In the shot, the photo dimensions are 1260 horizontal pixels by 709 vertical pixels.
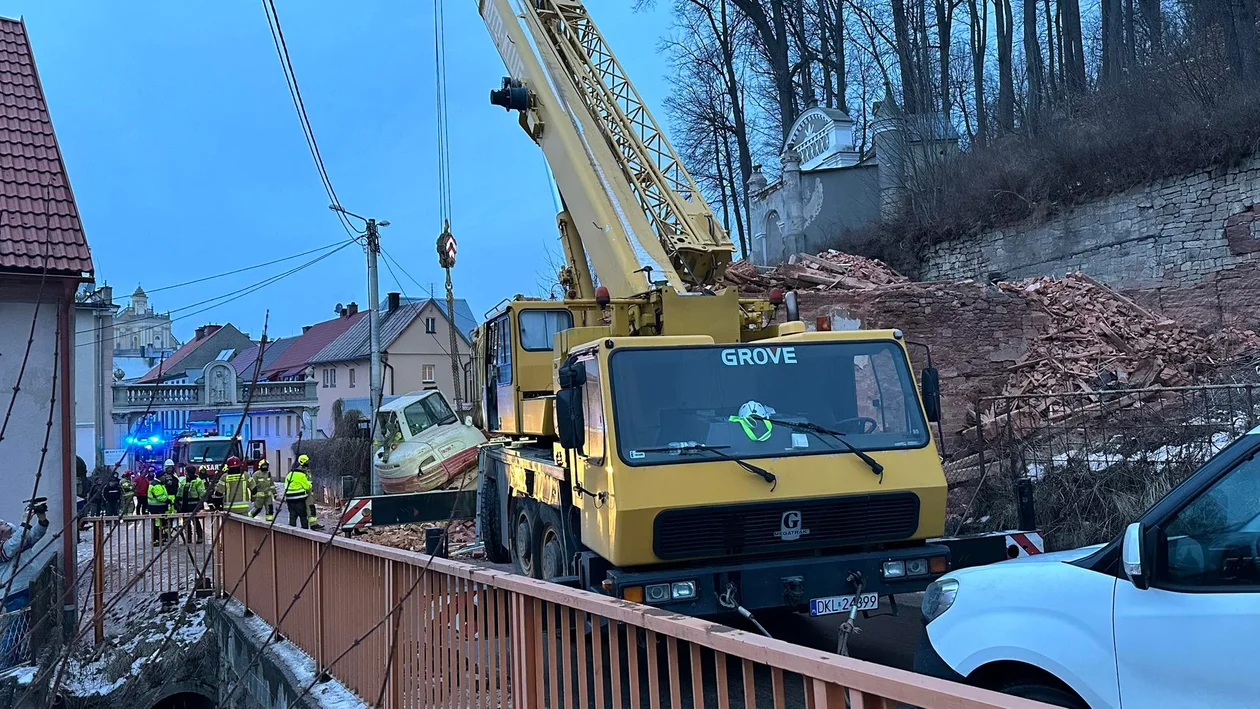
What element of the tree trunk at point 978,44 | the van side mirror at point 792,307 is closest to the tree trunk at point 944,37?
the tree trunk at point 978,44

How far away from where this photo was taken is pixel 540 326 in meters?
9.24

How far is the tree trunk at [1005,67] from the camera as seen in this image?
1004 inches

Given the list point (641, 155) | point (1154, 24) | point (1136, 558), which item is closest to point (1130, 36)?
point (1154, 24)

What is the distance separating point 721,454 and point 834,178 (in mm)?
24863

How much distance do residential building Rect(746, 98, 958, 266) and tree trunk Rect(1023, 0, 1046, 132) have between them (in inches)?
98.6

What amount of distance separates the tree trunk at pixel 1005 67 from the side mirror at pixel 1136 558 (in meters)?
24.0

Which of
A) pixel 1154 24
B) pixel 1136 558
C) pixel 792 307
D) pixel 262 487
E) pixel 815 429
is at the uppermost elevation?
pixel 1154 24

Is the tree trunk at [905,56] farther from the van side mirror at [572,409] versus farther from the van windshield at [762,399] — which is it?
the van side mirror at [572,409]

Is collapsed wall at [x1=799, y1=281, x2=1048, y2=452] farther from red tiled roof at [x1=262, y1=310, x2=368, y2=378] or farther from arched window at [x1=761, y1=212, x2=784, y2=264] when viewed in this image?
red tiled roof at [x1=262, y1=310, x2=368, y2=378]

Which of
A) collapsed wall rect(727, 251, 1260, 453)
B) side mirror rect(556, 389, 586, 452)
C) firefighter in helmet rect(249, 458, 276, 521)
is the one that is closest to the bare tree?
collapsed wall rect(727, 251, 1260, 453)

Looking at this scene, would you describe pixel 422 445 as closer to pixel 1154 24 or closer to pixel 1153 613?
pixel 1153 613

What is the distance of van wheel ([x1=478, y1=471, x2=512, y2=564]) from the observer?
36.3 ft

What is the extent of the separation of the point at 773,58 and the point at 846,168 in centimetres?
649

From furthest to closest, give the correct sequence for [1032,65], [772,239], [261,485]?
[772,239] < [1032,65] < [261,485]
